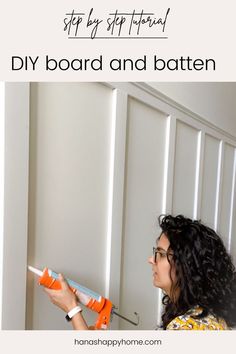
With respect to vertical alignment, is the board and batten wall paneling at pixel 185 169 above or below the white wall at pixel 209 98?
below

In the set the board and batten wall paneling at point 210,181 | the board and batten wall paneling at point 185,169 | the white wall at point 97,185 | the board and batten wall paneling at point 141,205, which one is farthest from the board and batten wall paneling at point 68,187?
the board and batten wall paneling at point 210,181

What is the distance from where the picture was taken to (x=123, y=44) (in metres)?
0.80

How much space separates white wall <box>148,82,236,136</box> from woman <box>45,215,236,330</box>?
0.56 m

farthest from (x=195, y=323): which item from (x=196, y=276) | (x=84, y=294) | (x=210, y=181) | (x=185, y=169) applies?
(x=210, y=181)

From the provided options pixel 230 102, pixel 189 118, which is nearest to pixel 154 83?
pixel 189 118

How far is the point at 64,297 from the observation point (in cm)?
68

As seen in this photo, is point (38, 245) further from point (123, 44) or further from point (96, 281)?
point (123, 44)

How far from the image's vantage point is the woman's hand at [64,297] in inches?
26.8

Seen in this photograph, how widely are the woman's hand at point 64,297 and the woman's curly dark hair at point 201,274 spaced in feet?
0.95

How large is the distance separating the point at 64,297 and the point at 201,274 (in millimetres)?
366

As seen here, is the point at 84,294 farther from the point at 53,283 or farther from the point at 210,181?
the point at 210,181

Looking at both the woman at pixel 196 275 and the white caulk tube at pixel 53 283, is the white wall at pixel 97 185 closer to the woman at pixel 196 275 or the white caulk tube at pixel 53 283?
the white caulk tube at pixel 53 283

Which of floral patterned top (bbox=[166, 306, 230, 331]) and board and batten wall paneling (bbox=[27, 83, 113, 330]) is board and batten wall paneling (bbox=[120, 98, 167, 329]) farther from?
floral patterned top (bbox=[166, 306, 230, 331])

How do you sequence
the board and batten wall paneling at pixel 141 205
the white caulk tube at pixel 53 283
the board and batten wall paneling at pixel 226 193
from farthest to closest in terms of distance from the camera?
the board and batten wall paneling at pixel 226 193, the board and batten wall paneling at pixel 141 205, the white caulk tube at pixel 53 283
